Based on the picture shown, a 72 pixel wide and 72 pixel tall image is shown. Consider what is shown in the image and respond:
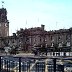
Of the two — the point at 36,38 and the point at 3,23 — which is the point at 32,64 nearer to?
the point at 36,38

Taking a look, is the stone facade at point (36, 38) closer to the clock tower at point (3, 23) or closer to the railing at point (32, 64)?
the clock tower at point (3, 23)

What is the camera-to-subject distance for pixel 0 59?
8117 mm

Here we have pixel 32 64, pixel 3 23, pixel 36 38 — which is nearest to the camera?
pixel 32 64

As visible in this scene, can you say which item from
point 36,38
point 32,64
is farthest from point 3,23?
point 32,64

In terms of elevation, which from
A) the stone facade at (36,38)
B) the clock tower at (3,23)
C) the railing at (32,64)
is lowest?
the railing at (32,64)

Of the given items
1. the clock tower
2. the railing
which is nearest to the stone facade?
the clock tower

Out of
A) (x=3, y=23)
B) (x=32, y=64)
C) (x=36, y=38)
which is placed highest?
(x=3, y=23)

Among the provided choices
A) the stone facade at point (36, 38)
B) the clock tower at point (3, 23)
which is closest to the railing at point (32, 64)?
the stone facade at point (36, 38)

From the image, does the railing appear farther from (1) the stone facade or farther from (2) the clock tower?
(2) the clock tower

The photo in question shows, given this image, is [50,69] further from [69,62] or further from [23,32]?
[23,32]

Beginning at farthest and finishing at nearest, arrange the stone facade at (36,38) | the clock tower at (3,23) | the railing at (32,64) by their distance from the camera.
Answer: the clock tower at (3,23) < the stone facade at (36,38) < the railing at (32,64)

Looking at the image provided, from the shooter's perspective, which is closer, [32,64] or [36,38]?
[32,64]

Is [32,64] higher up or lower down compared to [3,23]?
lower down

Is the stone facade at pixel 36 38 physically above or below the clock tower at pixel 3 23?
below
